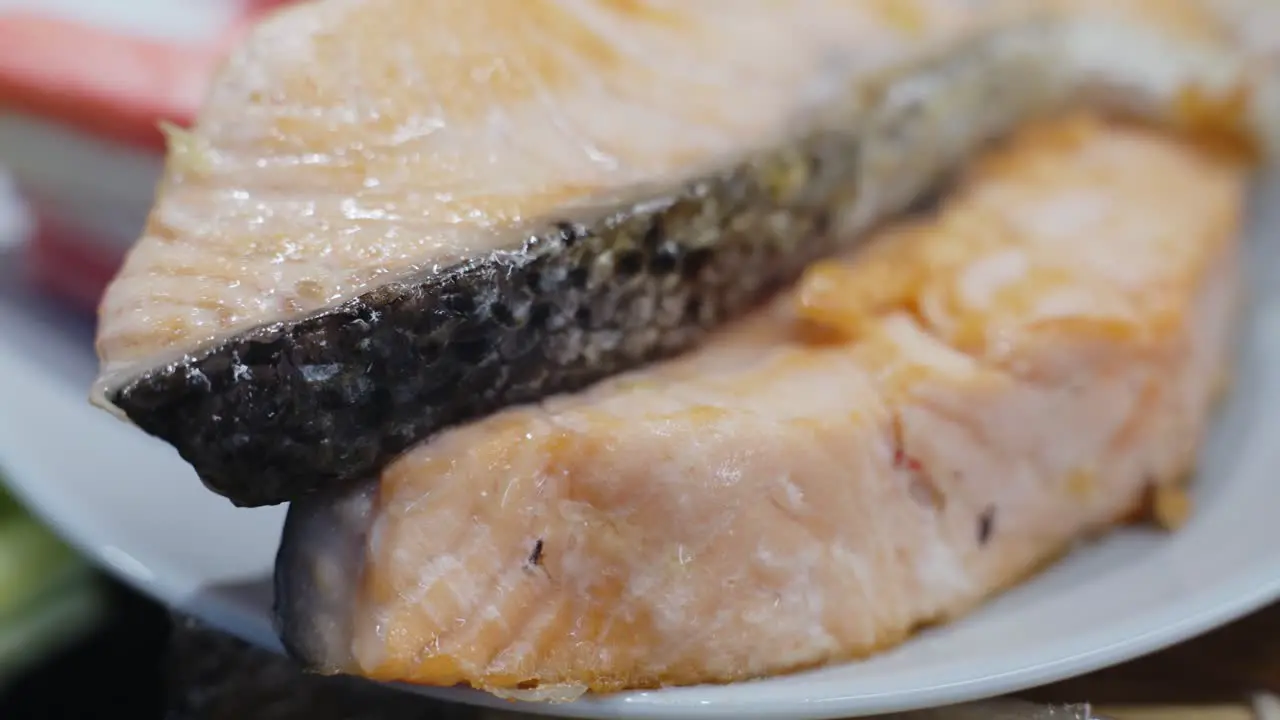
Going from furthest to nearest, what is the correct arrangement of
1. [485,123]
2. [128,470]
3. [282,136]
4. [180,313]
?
[128,470] < [485,123] < [282,136] < [180,313]

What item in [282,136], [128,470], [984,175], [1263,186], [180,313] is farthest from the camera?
[1263,186]

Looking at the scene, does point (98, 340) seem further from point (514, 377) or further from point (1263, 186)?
point (1263, 186)

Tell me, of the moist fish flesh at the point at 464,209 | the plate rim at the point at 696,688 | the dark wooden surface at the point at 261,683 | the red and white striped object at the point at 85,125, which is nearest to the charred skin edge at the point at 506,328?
the moist fish flesh at the point at 464,209

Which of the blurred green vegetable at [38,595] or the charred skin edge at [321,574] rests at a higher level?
the charred skin edge at [321,574]

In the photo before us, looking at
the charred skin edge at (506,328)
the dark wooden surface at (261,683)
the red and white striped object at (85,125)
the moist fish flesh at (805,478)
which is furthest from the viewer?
the red and white striped object at (85,125)

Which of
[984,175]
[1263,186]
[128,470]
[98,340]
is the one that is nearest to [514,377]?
[98,340]

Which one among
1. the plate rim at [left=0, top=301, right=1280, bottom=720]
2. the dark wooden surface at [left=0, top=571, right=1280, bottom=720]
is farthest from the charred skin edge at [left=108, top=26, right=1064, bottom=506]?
the dark wooden surface at [left=0, top=571, right=1280, bottom=720]

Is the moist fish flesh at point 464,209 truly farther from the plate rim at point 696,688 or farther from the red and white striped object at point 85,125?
the red and white striped object at point 85,125
